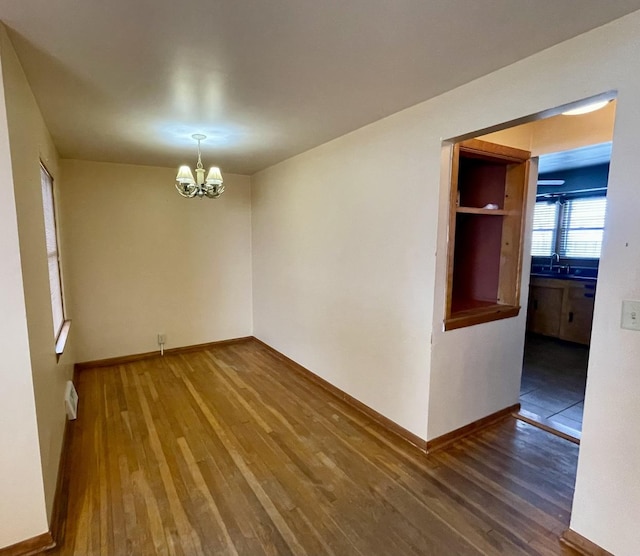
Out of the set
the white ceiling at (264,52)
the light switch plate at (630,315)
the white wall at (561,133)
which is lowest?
the light switch plate at (630,315)

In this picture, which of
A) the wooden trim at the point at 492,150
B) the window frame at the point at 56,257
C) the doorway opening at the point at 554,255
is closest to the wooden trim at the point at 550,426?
the doorway opening at the point at 554,255

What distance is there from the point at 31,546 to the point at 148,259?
3.14 m

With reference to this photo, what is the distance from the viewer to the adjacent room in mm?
1513

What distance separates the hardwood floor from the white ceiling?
2363 millimetres

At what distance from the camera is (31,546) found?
5.49 ft

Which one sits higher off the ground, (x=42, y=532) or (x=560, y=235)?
(x=560, y=235)

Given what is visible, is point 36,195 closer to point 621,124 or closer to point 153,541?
point 153,541

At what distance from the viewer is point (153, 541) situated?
1736mm

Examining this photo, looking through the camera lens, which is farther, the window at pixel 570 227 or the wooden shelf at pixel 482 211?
the window at pixel 570 227

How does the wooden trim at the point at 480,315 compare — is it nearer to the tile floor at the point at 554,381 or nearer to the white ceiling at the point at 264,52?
the tile floor at the point at 554,381

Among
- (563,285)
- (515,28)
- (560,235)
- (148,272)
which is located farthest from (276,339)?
(560,235)

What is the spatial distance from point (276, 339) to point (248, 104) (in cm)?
295

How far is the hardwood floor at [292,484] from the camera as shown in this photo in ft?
5.74

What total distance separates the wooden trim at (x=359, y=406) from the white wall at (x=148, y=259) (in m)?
1.34
